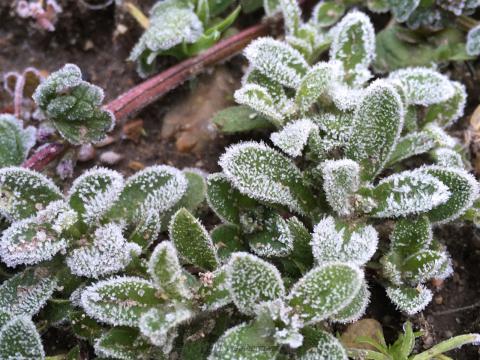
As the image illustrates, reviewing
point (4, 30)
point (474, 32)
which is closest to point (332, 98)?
point (474, 32)

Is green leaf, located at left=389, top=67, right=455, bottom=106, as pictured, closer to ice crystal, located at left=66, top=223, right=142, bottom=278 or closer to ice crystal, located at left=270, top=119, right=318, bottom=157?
ice crystal, located at left=270, top=119, right=318, bottom=157

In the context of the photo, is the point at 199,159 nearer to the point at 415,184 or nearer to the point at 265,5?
the point at 265,5

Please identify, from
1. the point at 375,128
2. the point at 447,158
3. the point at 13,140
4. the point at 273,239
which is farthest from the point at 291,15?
the point at 13,140

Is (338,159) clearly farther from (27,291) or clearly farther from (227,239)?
(27,291)

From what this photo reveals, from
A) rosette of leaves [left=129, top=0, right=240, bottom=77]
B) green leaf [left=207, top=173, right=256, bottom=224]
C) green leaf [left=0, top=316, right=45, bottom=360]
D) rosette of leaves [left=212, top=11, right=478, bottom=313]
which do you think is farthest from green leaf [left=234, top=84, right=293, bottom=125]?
green leaf [left=0, top=316, right=45, bottom=360]

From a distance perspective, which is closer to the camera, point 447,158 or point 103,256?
point 103,256

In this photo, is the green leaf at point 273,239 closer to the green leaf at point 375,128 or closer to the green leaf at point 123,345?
the green leaf at point 375,128
